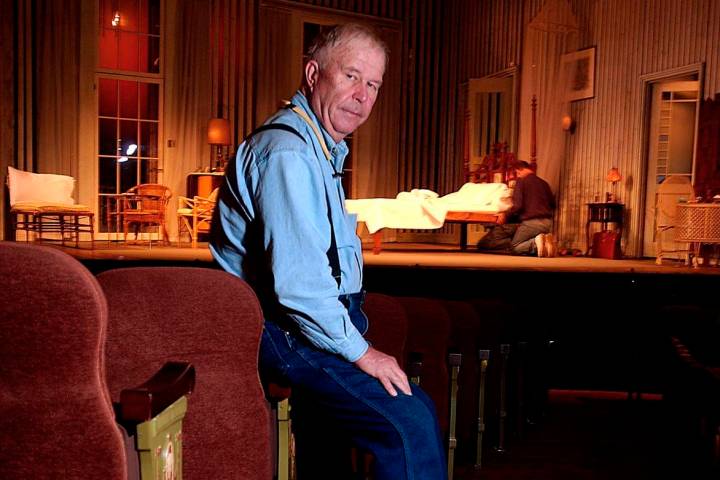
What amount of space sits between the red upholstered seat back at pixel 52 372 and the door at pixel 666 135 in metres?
6.99

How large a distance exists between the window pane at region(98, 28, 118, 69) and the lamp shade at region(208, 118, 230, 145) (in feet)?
4.53

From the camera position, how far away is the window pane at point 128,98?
25.9 feet

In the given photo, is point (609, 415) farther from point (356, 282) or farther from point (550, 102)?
point (550, 102)

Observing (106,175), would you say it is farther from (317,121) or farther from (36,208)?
(317,121)

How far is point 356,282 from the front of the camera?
1.34 metres

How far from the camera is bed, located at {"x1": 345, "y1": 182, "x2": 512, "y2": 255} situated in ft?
20.4

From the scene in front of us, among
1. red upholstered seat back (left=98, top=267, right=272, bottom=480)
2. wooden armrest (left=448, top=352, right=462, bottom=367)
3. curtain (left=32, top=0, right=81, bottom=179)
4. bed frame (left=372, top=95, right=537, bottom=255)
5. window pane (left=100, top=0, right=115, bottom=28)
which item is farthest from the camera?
window pane (left=100, top=0, right=115, bottom=28)

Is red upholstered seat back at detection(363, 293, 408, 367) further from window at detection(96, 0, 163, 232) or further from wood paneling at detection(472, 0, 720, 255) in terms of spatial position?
window at detection(96, 0, 163, 232)

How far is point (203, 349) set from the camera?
3.74 ft

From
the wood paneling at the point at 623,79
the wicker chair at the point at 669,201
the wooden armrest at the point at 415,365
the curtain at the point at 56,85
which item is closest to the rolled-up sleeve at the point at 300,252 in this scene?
the wooden armrest at the point at 415,365

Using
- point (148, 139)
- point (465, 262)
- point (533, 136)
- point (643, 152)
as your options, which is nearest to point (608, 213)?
point (643, 152)

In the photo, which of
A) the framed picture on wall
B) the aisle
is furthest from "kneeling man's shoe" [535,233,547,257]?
the aisle

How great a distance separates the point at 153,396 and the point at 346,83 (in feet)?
2.39

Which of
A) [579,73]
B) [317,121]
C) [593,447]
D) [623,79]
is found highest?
[579,73]
